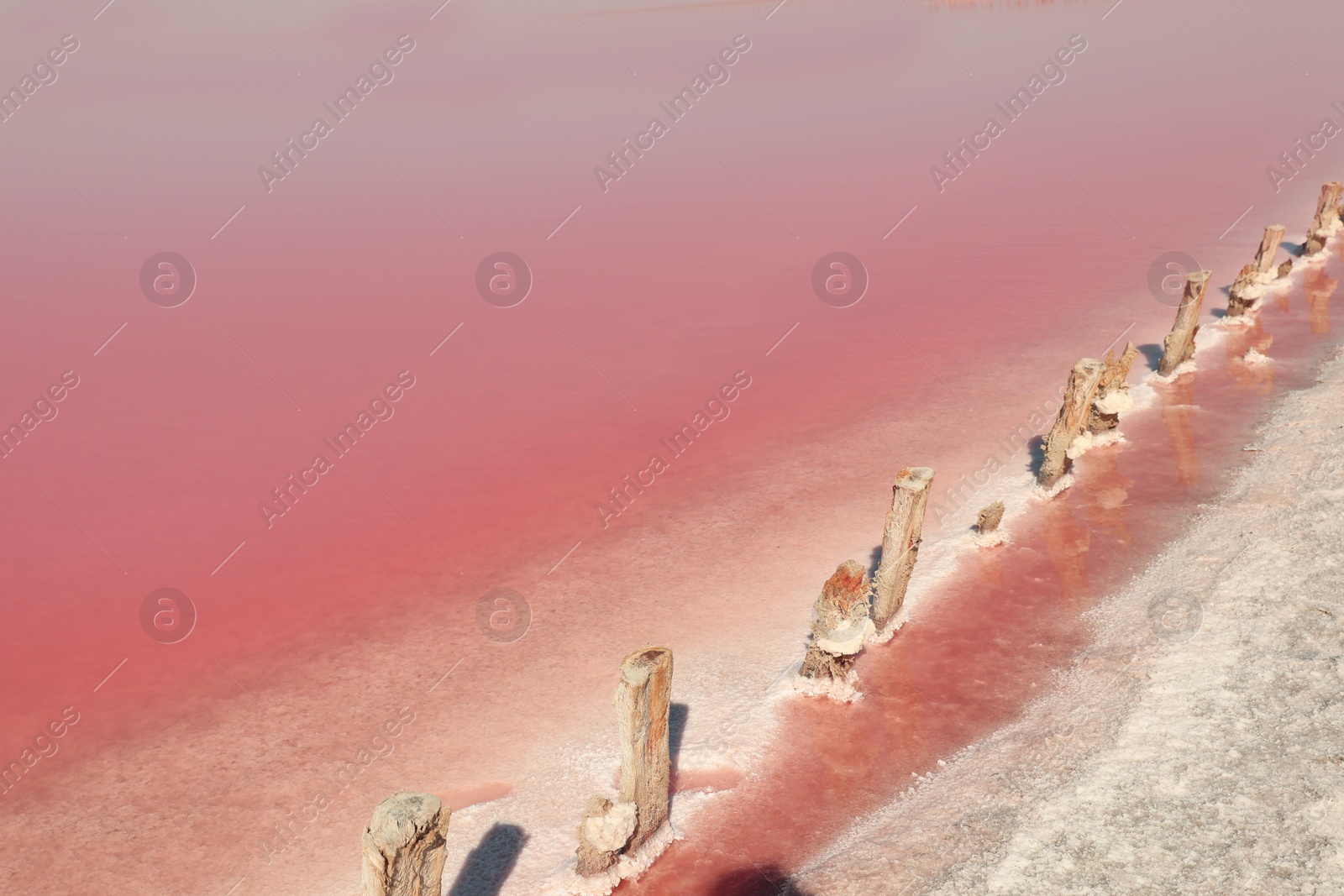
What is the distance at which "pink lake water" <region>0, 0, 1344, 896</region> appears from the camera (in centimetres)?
1013

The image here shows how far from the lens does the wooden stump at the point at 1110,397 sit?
1430cm

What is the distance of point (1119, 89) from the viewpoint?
40.9 m

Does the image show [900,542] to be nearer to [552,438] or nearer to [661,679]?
[661,679]

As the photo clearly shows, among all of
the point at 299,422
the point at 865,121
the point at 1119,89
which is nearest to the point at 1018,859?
the point at 299,422

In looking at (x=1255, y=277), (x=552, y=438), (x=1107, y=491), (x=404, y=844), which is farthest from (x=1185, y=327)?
(x=404, y=844)

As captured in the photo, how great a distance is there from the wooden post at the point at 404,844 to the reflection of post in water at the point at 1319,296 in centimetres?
1821

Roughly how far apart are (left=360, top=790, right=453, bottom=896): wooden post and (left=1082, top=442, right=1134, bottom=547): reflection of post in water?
9.21 metres

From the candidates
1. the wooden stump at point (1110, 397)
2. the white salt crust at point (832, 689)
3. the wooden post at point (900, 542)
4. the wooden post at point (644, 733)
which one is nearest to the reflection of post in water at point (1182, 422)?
the wooden stump at point (1110, 397)

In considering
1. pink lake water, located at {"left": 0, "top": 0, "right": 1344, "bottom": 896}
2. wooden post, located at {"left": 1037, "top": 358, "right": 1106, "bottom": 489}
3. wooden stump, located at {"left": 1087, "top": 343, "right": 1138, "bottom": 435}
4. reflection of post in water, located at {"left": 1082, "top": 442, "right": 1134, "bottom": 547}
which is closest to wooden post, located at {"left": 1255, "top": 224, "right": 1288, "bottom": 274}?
pink lake water, located at {"left": 0, "top": 0, "right": 1344, "bottom": 896}

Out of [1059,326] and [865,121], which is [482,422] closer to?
[1059,326]

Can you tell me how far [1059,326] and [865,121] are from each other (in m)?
19.9

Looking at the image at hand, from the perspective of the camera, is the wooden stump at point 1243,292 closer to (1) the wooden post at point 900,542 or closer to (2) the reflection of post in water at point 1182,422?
(2) the reflection of post in water at point 1182,422

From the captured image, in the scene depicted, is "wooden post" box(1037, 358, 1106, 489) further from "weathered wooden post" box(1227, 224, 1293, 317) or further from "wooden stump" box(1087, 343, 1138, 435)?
"weathered wooden post" box(1227, 224, 1293, 317)

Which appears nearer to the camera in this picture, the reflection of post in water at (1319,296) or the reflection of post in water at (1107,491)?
the reflection of post in water at (1107,491)
